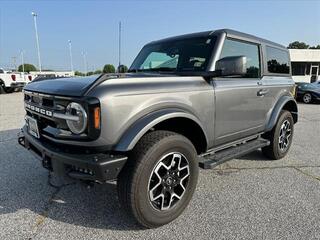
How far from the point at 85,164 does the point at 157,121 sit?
2.44 ft

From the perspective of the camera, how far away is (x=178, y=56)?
3.94 meters

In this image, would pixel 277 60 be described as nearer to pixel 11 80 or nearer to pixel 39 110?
pixel 39 110

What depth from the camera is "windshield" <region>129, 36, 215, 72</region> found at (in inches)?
144

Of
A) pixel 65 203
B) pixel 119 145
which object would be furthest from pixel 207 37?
pixel 65 203

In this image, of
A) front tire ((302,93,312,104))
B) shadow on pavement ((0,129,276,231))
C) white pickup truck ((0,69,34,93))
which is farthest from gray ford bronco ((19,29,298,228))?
white pickup truck ((0,69,34,93))

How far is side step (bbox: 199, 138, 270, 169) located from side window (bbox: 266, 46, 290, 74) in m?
1.26

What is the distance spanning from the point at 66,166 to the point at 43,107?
71cm

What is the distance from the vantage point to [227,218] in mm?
3064

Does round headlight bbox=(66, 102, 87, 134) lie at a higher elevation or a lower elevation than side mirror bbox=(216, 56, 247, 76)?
lower

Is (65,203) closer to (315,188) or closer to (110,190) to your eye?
(110,190)

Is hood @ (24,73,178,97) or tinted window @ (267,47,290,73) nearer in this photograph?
hood @ (24,73,178,97)

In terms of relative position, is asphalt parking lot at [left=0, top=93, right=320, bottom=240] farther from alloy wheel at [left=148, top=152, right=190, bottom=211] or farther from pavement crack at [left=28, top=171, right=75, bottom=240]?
alloy wheel at [left=148, top=152, right=190, bottom=211]

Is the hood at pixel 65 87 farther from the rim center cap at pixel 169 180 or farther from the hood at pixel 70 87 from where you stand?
the rim center cap at pixel 169 180

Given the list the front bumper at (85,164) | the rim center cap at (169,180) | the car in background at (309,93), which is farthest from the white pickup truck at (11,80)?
the rim center cap at (169,180)
